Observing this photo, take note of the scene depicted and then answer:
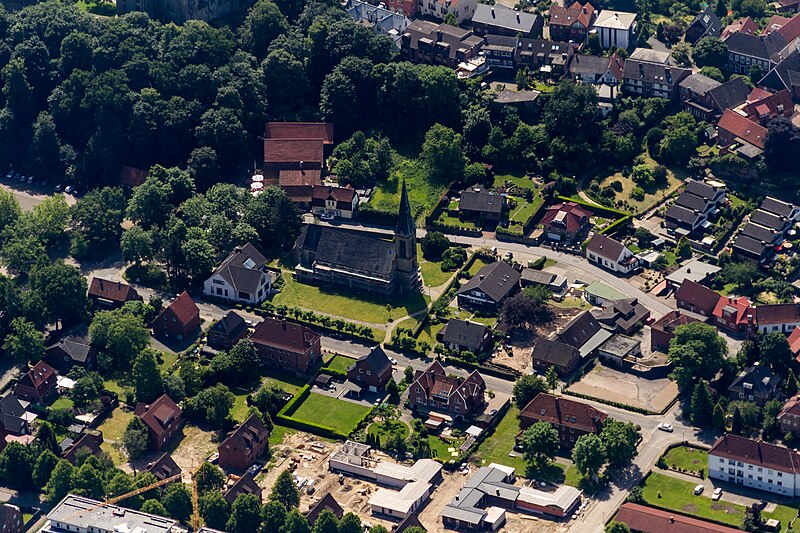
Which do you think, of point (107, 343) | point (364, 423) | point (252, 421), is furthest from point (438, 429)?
point (107, 343)

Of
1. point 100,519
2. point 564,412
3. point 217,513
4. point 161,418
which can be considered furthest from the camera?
point 161,418

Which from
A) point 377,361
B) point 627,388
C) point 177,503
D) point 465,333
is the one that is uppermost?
point 465,333

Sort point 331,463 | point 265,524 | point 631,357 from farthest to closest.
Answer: point 631,357, point 331,463, point 265,524

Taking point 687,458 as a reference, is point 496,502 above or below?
below

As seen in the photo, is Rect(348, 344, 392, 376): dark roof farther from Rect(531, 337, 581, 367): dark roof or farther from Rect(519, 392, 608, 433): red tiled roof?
Rect(519, 392, 608, 433): red tiled roof

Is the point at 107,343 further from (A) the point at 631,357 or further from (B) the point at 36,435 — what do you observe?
(A) the point at 631,357

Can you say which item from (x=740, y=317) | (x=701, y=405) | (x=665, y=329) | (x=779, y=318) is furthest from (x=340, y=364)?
(x=779, y=318)

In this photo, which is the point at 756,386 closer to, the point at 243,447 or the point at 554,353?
the point at 554,353

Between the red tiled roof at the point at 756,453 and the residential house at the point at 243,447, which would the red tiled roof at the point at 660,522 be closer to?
the red tiled roof at the point at 756,453
